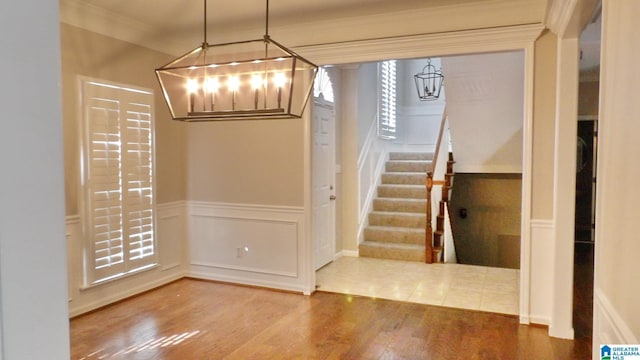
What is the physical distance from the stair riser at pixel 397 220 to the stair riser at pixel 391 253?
544 millimetres

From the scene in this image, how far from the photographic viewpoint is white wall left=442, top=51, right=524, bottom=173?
193 inches

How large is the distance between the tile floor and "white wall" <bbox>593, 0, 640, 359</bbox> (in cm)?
257

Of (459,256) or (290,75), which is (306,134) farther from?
(459,256)

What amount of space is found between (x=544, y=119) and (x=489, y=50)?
737mm

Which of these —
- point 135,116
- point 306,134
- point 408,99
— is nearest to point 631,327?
point 306,134

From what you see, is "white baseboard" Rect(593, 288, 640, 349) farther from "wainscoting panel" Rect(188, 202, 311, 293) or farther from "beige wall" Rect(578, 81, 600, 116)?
"beige wall" Rect(578, 81, 600, 116)

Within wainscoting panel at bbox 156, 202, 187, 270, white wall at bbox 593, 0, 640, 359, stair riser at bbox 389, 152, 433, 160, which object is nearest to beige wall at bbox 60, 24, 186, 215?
wainscoting panel at bbox 156, 202, 187, 270

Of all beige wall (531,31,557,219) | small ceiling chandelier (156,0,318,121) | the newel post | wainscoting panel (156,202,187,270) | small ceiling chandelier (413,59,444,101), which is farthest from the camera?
small ceiling chandelier (413,59,444,101)

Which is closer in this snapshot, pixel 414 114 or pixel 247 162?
pixel 247 162

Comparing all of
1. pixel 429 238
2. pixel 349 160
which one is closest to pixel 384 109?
pixel 349 160

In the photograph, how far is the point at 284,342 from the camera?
3.34 meters

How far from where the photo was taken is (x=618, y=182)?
4.87ft

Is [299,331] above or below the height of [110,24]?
below

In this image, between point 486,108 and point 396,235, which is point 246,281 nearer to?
point 396,235
